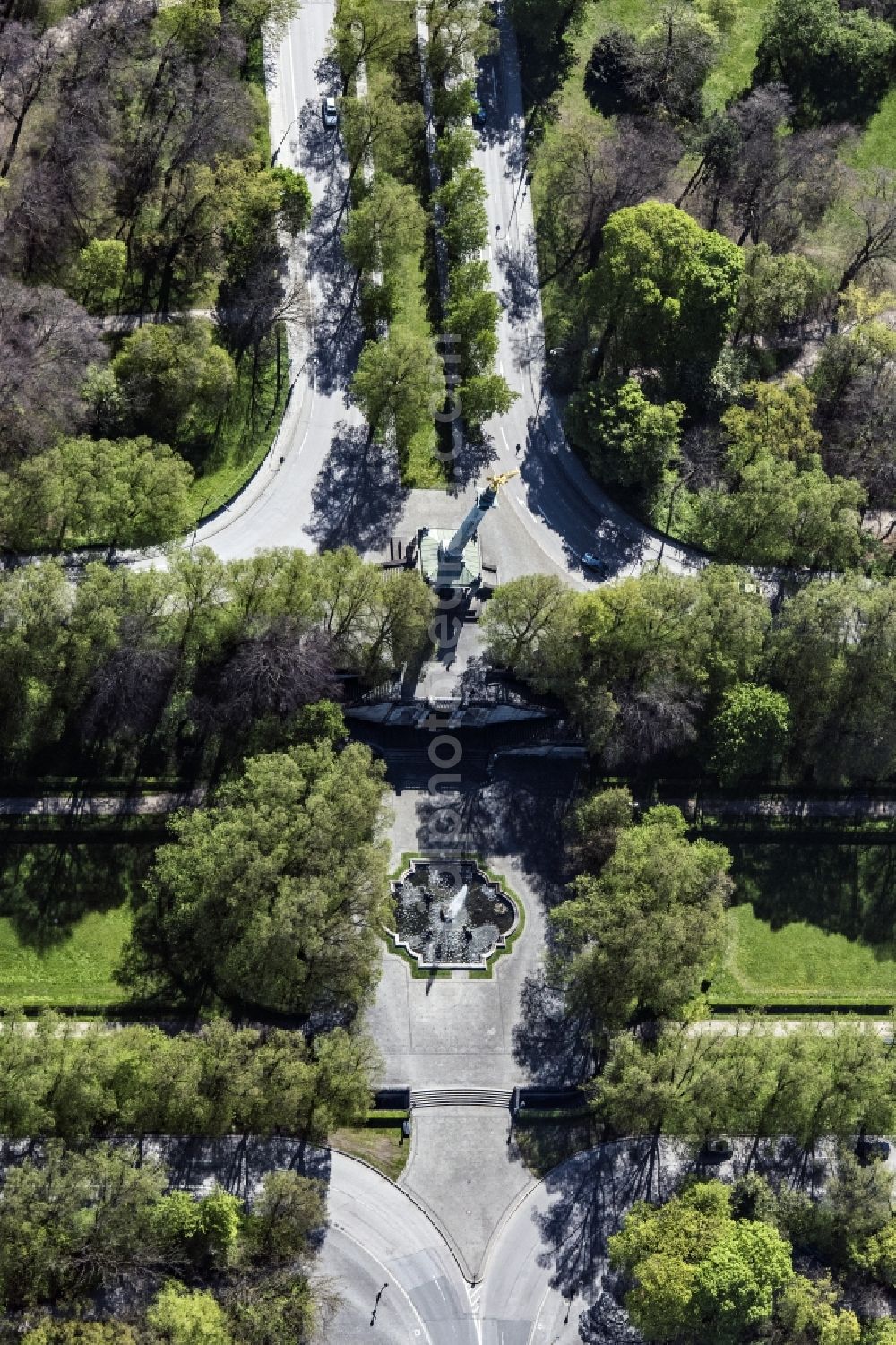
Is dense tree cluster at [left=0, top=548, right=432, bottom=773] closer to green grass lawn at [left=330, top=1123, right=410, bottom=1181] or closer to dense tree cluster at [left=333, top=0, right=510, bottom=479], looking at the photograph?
dense tree cluster at [left=333, top=0, right=510, bottom=479]

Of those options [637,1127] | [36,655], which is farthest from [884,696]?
[36,655]

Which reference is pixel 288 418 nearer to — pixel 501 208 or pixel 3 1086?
pixel 501 208

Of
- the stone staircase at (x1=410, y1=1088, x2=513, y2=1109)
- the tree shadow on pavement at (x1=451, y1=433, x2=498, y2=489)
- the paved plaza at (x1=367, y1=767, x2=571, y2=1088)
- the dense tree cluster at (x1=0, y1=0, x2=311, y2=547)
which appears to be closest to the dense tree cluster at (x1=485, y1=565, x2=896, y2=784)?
the paved plaza at (x1=367, y1=767, x2=571, y2=1088)

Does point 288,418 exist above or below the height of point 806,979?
above

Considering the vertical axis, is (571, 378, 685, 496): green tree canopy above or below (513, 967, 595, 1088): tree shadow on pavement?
above

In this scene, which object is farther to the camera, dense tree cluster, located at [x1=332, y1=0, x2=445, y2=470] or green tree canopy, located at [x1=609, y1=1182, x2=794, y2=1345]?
dense tree cluster, located at [x1=332, y1=0, x2=445, y2=470]

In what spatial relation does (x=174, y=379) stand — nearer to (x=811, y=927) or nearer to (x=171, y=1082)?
(x=171, y=1082)

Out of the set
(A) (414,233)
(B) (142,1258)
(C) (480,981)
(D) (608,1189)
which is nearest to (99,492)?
(A) (414,233)
